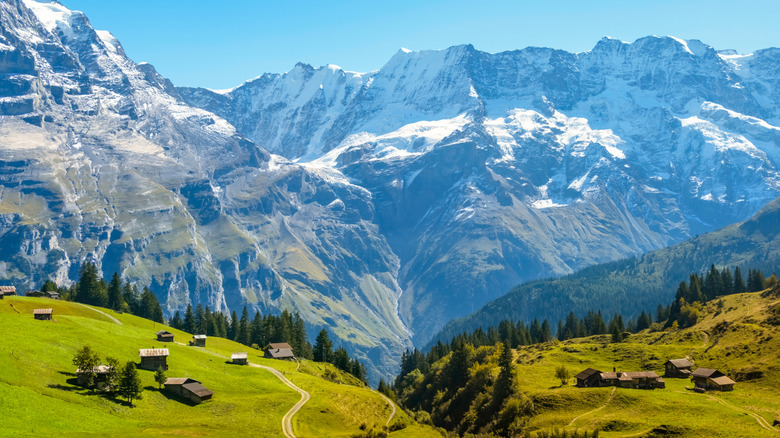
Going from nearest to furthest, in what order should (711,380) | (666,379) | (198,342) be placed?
(711,380), (666,379), (198,342)

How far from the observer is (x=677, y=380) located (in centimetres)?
13675

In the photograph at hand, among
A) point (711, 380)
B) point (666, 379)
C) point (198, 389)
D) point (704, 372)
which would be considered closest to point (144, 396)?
point (198, 389)

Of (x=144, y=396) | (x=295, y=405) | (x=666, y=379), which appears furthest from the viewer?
(x=666, y=379)

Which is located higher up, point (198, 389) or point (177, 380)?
point (177, 380)

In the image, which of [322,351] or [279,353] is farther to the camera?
[322,351]

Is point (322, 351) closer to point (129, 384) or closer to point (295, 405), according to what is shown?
point (295, 405)

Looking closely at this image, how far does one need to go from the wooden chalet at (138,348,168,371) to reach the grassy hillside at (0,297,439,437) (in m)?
2.14

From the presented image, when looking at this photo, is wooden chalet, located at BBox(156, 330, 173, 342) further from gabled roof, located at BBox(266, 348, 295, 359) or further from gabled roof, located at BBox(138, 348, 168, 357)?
gabled roof, located at BBox(138, 348, 168, 357)

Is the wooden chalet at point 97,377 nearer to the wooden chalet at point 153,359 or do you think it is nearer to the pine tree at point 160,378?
the pine tree at point 160,378

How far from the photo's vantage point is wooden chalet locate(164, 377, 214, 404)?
3989 inches

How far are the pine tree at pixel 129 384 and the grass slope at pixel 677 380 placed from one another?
6449cm

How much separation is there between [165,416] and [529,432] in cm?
5948

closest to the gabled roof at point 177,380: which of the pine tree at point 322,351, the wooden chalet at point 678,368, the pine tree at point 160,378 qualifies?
the pine tree at point 160,378

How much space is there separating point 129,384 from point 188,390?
36.4 ft
